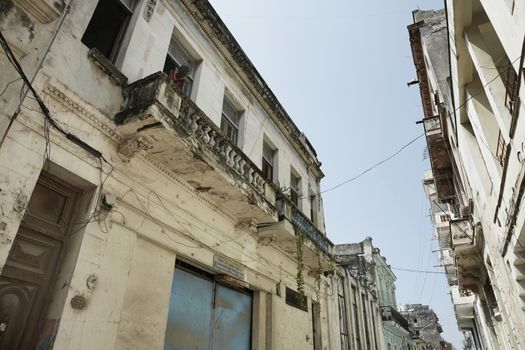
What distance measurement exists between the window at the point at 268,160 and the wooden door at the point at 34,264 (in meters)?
6.06

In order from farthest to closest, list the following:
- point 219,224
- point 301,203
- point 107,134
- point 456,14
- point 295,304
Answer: point 301,203, point 295,304, point 219,224, point 456,14, point 107,134

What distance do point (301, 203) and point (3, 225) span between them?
9037 mm

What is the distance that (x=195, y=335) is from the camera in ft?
19.7

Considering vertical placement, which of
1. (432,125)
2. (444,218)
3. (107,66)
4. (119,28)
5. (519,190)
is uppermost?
(444,218)

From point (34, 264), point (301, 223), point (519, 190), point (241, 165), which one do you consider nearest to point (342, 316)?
point (301, 223)

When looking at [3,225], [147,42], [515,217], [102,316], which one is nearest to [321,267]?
[515,217]

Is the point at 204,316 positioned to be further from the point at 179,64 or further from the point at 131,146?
the point at 179,64

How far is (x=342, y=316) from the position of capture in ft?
45.3

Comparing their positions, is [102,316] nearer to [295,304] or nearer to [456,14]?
[295,304]

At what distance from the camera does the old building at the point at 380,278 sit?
21980 mm

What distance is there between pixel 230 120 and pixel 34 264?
18.7 feet

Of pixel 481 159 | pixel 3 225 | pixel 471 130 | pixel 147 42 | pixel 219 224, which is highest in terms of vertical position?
pixel 147 42

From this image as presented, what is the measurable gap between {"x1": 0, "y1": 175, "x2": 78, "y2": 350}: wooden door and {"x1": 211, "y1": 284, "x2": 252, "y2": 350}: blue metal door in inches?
135

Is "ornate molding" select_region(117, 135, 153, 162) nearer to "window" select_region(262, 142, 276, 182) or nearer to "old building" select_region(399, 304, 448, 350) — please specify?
"window" select_region(262, 142, 276, 182)
